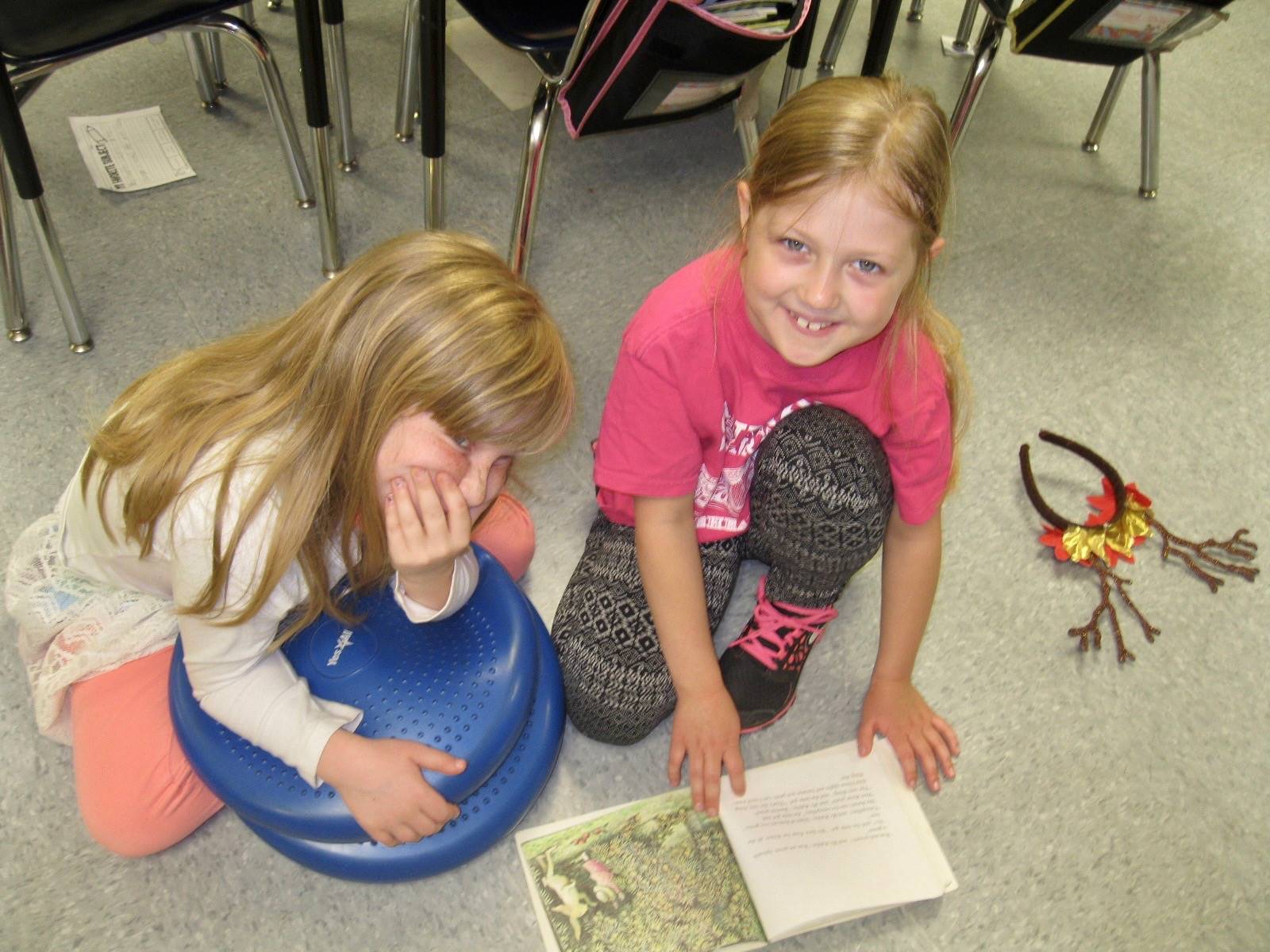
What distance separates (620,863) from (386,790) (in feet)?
0.86

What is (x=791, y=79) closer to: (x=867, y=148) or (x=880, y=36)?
(x=880, y=36)

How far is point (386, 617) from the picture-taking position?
96 cm

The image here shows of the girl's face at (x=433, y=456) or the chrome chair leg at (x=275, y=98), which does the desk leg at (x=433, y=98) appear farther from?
the girl's face at (x=433, y=456)

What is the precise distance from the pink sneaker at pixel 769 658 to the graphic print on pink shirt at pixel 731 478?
114 mm

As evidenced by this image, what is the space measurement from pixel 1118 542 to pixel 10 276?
147cm

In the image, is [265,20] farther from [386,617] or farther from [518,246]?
[386,617]

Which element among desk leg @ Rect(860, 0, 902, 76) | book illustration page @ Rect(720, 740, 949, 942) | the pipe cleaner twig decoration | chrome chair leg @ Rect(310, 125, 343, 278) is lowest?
book illustration page @ Rect(720, 740, 949, 942)

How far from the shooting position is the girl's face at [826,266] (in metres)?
0.77

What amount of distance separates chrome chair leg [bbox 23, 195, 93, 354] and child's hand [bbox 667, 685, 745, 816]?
93 centimetres

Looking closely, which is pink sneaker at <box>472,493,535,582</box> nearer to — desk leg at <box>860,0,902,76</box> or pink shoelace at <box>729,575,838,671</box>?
pink shoelace at <box>729,575,838,671</box>

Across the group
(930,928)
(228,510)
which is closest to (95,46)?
(228,510)

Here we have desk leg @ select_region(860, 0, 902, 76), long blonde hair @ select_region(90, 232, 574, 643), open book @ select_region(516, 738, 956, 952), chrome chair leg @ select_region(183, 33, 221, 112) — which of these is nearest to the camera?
long blonde hair @ select_region(90, 232, 574, 643)

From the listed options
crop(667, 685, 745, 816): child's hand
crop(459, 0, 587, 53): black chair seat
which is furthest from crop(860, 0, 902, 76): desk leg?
crop(667, 685, 745, 816): child's hand

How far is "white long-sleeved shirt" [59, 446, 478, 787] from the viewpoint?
735mm
